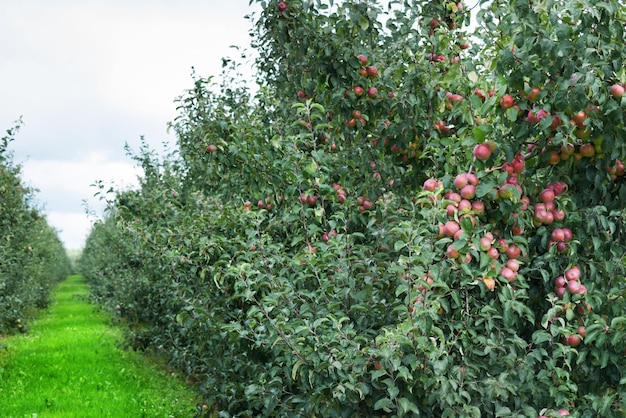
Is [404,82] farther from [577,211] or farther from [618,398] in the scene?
[618,398]

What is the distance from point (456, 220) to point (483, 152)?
1.25 ft

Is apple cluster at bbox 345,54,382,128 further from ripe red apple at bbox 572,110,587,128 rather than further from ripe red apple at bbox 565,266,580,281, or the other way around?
ripe red apple at bbox 565,266,580,281

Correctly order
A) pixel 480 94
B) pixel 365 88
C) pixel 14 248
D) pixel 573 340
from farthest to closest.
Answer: pixel 14 248, pixel 365 88, pixel 480 94, pixel 573 340

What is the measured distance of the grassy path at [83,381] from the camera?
285 inches

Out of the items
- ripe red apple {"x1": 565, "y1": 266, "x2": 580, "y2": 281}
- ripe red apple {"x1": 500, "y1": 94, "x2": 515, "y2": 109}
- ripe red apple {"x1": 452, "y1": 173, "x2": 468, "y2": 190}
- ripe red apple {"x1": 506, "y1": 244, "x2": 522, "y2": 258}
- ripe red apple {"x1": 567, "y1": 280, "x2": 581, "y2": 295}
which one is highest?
ripe red apple {"x1": 500, "y1": 94, "x2": 515, "y2": 109}

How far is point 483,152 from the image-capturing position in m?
2.92

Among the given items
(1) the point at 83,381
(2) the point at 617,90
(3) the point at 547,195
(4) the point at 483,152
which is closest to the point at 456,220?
(4) the point at 483,152

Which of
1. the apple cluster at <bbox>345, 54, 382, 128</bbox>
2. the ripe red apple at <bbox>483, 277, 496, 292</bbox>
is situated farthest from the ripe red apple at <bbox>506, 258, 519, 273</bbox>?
the apple cluster at <bbox>345, 54, 382, 128</bbox>

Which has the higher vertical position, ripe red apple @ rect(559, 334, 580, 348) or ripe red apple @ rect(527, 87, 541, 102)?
ripe red apple @ rect(527, 87, 541, 102)

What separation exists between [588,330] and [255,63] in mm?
4535

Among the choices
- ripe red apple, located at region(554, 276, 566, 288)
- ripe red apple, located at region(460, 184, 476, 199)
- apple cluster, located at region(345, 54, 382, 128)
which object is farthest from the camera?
apple cluster, located at region(345, 54, 382, 128)

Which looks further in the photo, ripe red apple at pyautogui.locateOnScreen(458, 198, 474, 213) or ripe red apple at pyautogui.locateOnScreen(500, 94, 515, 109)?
ripe red apple at pyautogui.locateOnScreen(500, 94, 515, 109)

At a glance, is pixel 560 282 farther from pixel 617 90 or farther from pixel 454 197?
pixel 617 90

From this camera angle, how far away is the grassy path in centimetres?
723
